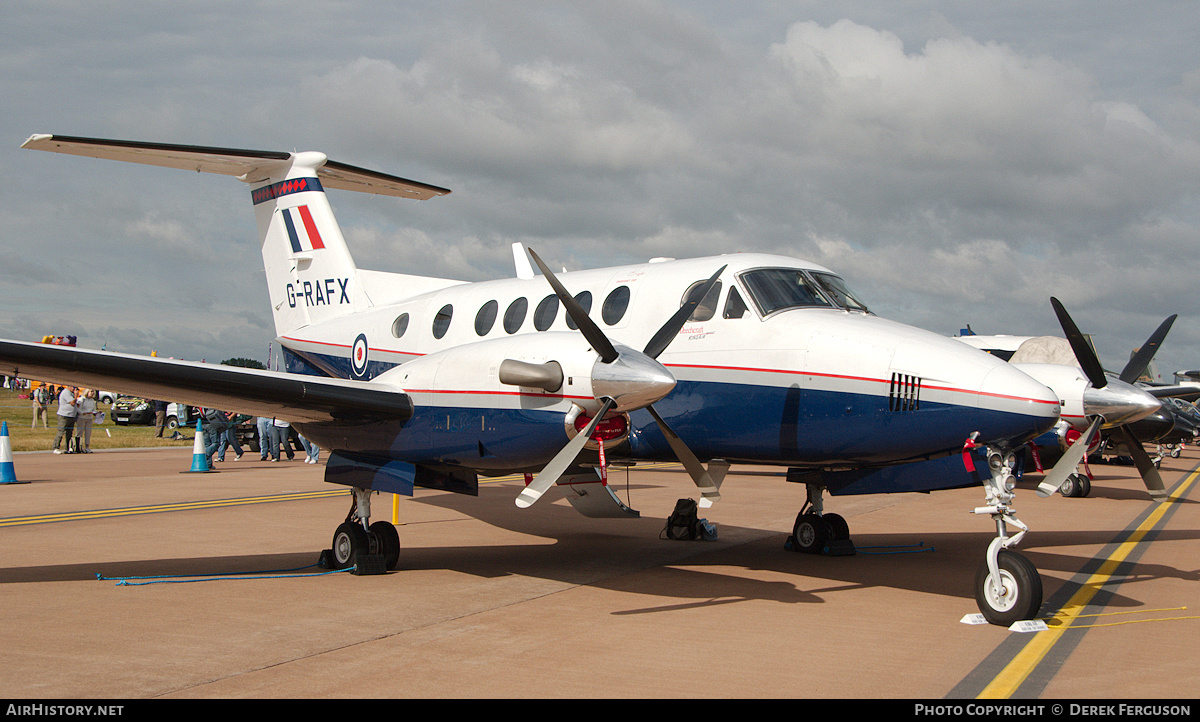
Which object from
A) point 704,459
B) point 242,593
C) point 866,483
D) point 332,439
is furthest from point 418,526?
point 866,483

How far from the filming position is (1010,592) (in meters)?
6.83

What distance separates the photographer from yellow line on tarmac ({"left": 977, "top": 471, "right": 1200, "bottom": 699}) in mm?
5191

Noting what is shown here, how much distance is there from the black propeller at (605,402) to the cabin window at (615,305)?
82 cm

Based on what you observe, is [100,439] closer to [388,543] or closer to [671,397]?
[388,543]

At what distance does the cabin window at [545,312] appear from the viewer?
9539 mm

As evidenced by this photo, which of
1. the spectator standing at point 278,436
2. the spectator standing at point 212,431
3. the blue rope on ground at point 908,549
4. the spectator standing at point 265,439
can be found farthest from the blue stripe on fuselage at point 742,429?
the spectator standing at point 265,439

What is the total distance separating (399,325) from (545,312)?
9.26 feet

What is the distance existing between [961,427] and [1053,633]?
167 cm

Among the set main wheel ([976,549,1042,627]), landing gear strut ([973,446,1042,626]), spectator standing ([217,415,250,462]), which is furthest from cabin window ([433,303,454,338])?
spectator standing ([217,415,250,462])

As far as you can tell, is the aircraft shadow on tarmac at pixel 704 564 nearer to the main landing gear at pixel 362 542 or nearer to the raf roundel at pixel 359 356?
the main landing gear at pixel 362 542

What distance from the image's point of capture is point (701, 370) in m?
8.29

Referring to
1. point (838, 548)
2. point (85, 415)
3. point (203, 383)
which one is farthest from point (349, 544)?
point (85, 415)

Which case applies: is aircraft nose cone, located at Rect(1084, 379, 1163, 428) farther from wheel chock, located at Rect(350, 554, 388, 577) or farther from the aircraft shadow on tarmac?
wheel chock, located at Rect(350, 554, 388, 577)

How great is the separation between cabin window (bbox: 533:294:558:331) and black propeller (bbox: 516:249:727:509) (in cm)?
164
